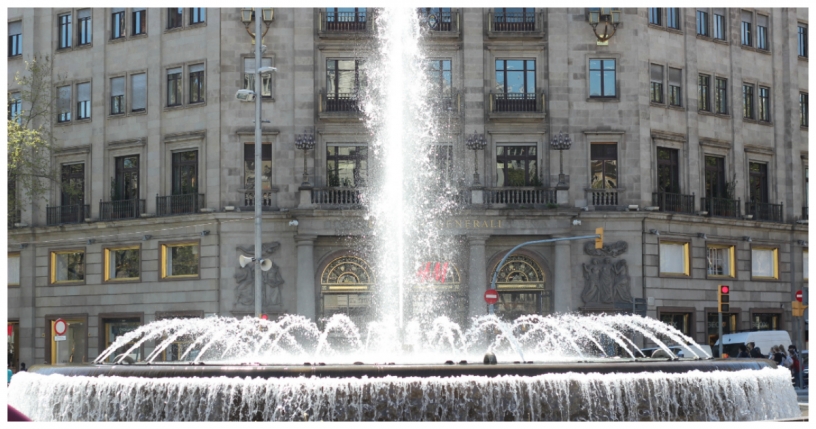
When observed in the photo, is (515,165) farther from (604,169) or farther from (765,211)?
(765,211)

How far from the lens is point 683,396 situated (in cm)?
1867

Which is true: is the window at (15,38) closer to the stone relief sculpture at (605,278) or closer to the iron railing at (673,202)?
the stone relief sculpture at (605,278)

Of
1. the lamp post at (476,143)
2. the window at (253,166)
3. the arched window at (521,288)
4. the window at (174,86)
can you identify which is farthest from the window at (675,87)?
the window at (174,86)

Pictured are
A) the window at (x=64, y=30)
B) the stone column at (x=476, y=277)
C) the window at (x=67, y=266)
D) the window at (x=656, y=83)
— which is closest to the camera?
the stone column at (x=476, y=277)

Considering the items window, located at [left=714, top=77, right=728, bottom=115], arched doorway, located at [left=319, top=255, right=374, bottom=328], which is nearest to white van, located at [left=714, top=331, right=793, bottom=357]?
window, located at [left=714, top=77, right=728, bottom=115]

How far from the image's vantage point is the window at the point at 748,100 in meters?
53.1

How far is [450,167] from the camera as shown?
4834cm

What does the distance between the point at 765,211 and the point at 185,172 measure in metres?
22.9

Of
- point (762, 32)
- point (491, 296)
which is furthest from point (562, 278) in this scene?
point (762, 32)

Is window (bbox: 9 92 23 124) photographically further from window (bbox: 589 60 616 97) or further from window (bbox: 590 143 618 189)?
window (bbox: 590 143 618 189)

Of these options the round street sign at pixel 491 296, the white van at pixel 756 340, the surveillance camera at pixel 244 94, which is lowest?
the white van at pixel 756 340

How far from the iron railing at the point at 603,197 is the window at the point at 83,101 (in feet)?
65.6

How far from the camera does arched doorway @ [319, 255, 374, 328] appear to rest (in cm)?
4797

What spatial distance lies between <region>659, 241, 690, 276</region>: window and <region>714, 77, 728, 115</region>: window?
232 inches
